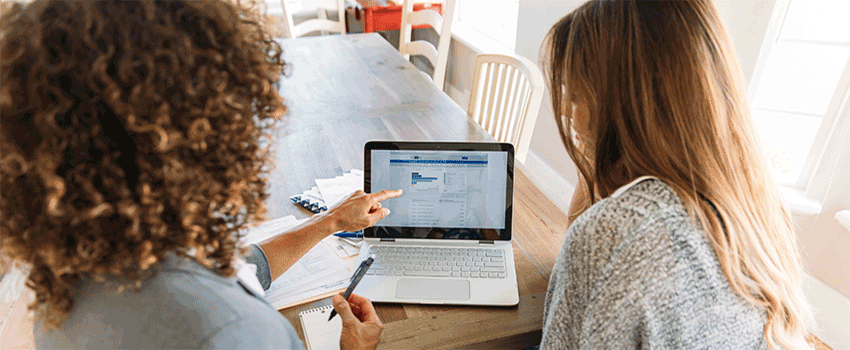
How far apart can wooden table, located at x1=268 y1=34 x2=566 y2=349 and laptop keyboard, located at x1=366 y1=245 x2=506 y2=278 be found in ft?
0.21

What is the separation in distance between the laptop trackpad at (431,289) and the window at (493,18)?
238cm

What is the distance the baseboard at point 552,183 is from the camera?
8.55 ft

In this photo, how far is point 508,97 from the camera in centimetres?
184

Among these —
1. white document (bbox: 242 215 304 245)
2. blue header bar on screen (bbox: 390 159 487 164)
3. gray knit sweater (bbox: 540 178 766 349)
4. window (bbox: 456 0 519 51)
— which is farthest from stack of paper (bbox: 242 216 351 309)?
window (bbox: 456 0 519 51)

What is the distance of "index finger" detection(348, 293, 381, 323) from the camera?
34.2 inches

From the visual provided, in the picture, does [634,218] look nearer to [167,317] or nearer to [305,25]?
[167,317]

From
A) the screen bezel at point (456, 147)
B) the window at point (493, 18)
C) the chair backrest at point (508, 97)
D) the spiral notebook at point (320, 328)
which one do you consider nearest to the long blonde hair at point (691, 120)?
the screen bezel at point (456, 147)

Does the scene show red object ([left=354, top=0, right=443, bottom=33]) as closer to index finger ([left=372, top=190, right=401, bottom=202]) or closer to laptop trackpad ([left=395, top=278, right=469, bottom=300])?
index finger ([left=372, top=190, right=401, bottom=202])

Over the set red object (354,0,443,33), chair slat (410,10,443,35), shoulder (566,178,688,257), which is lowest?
red object (354,0,443,33)

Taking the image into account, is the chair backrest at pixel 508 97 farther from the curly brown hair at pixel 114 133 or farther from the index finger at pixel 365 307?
the curly brown hair at pixel 114 133

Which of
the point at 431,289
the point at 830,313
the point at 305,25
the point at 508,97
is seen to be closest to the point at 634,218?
the point at 431,289

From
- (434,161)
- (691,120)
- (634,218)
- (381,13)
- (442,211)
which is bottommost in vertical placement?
(381,13)

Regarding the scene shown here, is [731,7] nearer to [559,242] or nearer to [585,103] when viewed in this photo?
[559,242]

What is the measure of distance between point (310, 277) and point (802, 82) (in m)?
1.78
